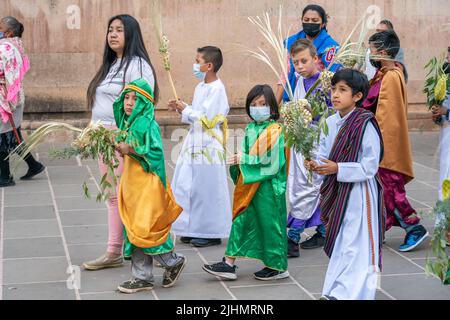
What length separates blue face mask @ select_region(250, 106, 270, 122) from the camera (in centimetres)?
700

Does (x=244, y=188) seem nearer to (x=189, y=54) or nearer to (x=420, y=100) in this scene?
(x=189, y=54)

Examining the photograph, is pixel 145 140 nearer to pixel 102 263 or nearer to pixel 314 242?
pixel 102 263

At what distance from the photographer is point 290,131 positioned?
638cm

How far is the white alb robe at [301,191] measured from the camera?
7836 mm

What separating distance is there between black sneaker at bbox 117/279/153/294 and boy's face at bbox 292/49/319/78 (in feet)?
7.03

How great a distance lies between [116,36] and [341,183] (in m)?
2.16

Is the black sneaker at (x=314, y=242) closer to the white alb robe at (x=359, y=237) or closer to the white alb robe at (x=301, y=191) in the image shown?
the white alb robe at (x=301, y=191)

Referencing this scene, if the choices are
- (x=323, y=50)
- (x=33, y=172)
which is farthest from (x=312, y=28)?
(x=33, y=172)

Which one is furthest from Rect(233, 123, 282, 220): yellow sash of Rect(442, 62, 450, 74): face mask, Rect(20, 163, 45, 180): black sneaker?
Rect(20, 163, 45, 180): black sneaker

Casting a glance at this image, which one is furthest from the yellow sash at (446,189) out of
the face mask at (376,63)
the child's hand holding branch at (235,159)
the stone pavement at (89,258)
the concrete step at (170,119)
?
the concrete step at (170,119)

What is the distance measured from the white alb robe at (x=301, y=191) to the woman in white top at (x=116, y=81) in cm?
130

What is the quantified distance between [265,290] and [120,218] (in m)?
1.22

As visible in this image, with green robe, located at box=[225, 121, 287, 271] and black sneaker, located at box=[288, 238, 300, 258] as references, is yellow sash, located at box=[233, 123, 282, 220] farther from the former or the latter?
black sneaker, located at box=[288, 238, 300, 258]

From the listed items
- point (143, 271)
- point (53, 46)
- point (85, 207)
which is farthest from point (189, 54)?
point (143, 271)
